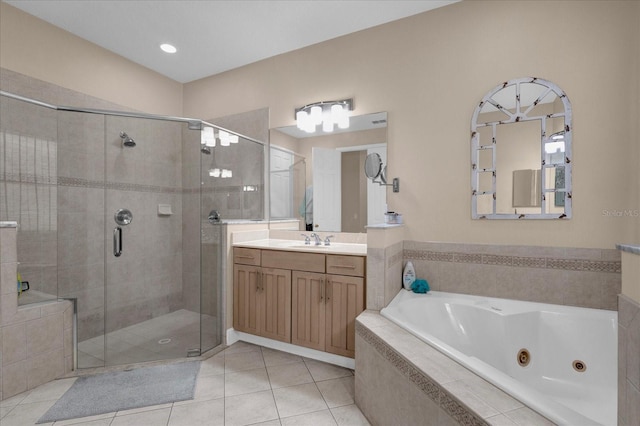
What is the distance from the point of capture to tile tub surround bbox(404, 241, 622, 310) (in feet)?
6.14

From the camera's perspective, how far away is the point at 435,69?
2.30 m

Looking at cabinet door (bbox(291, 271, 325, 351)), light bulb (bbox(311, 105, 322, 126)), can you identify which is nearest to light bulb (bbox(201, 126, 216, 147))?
light bulb (bbox(311, 105, 322, 126))

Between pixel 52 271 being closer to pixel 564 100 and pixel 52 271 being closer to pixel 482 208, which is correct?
pixel 482 208

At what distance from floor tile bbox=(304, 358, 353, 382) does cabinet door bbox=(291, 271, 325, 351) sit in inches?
4.7

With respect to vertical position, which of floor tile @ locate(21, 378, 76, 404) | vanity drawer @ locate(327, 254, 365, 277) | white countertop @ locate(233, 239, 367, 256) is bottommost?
floor tile @ locate(21, 378, 76, 404)

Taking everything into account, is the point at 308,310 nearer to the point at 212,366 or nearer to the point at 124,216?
the point at 212,366

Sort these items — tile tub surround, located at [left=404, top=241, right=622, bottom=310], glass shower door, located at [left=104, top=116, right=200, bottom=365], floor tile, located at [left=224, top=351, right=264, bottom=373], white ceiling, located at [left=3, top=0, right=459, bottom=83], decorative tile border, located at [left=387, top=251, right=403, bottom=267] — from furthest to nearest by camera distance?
1. glass shower door, located at [left=104, top=116, right=200, bottom=365]
2. white ceiling, located at [left=3, top=0, right=459, bottom=83]
3. floor tile, located at [left=224, top=351, right=264, bottom=373]
4. decorative tile border, located at [left=387, top=251, right=403, bottom=267]
5. tile tub surround, located at [left=404, top=241, right=622, bottom=310]

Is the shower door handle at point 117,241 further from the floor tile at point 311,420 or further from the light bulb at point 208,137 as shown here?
the floor tile at point 311,420

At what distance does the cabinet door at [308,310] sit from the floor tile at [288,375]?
165 millimetres

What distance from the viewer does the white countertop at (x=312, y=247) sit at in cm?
219

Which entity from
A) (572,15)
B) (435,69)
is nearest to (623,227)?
(572,15)

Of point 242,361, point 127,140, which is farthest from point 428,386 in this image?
point 127,140

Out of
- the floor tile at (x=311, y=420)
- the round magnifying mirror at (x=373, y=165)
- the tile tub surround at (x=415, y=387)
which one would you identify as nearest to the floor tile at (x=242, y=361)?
the floor tile at (x=311, y=420)

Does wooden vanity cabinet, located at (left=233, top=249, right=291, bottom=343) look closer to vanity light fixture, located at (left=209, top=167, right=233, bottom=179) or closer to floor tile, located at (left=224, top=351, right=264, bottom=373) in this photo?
floor tile, located at (left=224, top=351, right=264, bottom=373)
